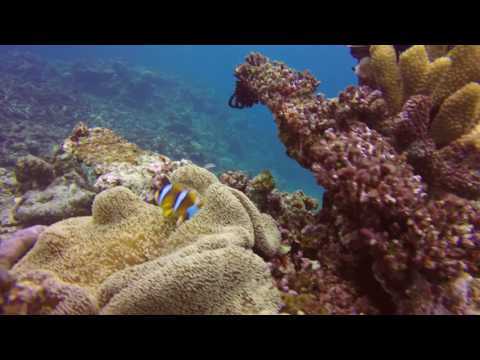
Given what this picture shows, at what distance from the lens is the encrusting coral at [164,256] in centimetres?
240

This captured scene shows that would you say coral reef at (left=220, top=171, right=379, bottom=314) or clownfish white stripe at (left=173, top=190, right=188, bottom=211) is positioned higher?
clownfish white stripe at (left=173, top=190, right=188, bottom=211)

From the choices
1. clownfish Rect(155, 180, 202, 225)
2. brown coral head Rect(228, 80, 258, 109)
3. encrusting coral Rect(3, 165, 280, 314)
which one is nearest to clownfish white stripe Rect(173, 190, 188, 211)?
clownfish Rect(155, 180, 202, 225)

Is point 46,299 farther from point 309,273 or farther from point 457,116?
point 457,116

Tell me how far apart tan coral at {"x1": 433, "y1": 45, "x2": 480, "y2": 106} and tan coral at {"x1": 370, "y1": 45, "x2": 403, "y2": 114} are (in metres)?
0.43

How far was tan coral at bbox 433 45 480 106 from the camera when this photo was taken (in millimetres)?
3768

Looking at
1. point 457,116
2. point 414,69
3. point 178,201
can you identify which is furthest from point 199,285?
point 414,69

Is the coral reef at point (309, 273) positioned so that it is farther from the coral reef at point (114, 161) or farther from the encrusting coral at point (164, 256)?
the coral reef at point (114, 161)

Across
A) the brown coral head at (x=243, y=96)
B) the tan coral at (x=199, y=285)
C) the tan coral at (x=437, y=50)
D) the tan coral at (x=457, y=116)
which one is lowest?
the tan coral at (x=199, y=285)

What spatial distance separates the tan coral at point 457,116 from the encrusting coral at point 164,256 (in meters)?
2.32

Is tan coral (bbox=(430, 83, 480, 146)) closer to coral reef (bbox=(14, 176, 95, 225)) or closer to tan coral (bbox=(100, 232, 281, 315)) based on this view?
tan coral (bbox=(100, 232, 281, 315))

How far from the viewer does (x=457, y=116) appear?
142 inches

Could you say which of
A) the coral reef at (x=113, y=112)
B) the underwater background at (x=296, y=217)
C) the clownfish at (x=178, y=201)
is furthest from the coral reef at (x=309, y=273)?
the coral reef at (x=113, y=112)

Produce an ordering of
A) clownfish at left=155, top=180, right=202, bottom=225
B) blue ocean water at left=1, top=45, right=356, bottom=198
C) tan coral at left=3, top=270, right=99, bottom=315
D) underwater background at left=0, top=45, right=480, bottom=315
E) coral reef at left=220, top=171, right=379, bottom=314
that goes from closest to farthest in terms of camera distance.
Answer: tan coral at left=3, top=270, right=99, bottom=315 → underwater background at left=0, top=45, right=480, bottom=315 → coral reef at left=220, top=171, right=379, bottom=314 → clownfish at left=155, top=180, right=202, bottom=225 → blue ocean water at left=1, top=45, right=356, bottom=198

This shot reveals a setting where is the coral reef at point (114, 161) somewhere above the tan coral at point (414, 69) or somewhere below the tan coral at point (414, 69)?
below
